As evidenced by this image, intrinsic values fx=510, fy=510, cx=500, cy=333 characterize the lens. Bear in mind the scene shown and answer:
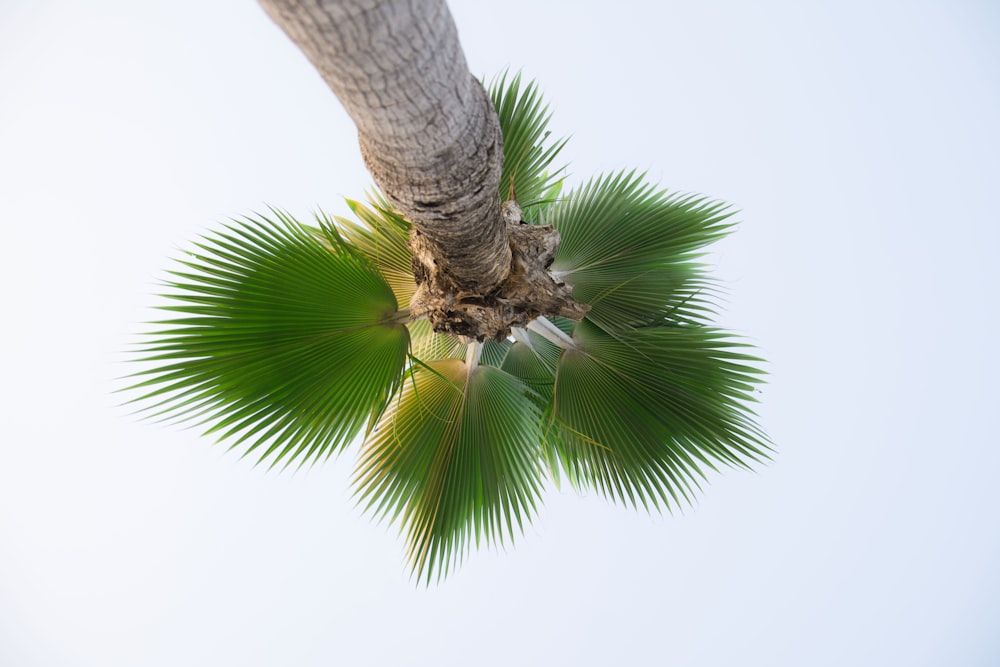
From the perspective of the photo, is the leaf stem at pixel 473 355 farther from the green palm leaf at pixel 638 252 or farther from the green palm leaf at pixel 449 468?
the green palm leaf at pixel 638 252

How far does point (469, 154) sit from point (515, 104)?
4.84ft

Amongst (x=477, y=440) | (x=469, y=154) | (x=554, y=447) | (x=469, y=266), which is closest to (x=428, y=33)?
(x=469, y=154)

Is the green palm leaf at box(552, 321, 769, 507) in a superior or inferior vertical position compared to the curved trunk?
inferior

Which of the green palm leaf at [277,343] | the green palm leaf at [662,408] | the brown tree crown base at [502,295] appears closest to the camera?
the green palm leaf at [277,343]

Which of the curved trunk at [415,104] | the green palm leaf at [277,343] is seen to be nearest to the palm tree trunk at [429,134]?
the curved trunk at [415,104]

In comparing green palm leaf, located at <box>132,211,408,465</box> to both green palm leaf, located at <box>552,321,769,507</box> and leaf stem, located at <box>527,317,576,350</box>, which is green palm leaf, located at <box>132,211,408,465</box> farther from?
green palm leaf, located at <box>552,321,769,507</box>

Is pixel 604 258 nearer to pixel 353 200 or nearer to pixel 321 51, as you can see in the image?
pixel 353 200

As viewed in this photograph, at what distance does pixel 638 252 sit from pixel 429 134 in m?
1.70

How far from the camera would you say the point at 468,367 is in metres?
2.35

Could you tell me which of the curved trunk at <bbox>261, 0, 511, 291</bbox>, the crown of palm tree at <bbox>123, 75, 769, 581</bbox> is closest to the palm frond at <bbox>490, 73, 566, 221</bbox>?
the crown of palm tree at <bbox>123, 75, 769, 581</bbox>

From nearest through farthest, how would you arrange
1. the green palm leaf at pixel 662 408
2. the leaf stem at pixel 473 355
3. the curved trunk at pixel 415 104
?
the curved trunk at pixel 415 104 < the green palm leaf at pixel 662 408 < the leaf stem at pixel 473 355

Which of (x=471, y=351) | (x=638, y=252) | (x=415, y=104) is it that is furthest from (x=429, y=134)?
(x=638, y=252)

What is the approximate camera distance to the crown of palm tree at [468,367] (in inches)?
66.9

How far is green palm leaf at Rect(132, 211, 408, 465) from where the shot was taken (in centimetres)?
165
